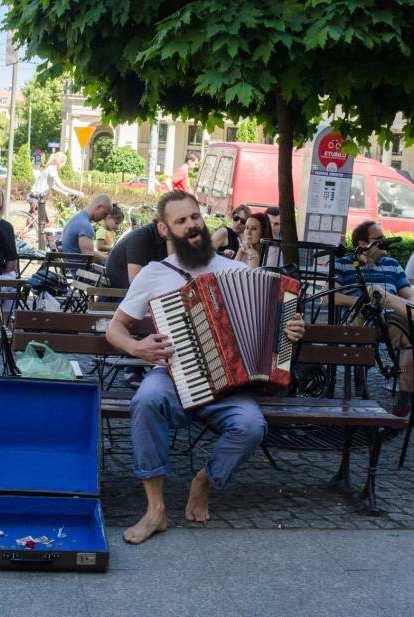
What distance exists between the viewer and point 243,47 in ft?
23.3

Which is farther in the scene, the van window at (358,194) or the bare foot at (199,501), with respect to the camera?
the van window at (358,194)

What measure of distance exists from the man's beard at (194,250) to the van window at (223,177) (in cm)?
1650

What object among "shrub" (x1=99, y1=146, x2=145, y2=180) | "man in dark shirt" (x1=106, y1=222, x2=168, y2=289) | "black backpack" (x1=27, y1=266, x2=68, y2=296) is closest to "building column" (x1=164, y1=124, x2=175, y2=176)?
"shrub" (x1=99, y1=146, x2=145, y2=180)

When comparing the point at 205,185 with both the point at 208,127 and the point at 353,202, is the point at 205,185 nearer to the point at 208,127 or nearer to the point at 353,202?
the point at 353,202

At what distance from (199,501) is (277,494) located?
709 mm

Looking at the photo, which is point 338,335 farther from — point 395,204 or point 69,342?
point 395,204

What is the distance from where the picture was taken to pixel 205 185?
23.5m

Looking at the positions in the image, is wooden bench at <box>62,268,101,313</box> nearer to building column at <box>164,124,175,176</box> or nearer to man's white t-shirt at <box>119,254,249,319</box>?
man's white t-shirt at <box>119,254,249,319</box>

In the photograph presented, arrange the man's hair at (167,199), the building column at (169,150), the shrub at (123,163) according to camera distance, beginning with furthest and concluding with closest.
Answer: the building column at (169,150) < the shrub at (123,163) < the man's hair at (167,199)

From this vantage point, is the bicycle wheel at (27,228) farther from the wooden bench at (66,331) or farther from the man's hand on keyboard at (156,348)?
the man's hand on keyboard at (156,348)

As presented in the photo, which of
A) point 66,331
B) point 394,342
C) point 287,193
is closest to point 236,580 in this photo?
point 66,331

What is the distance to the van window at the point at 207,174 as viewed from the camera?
23.4 m

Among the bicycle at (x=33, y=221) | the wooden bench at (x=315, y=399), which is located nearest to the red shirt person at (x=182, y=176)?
the bicycle at (x=33, y=221)

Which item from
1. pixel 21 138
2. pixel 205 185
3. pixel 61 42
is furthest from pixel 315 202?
pixel 21 138
